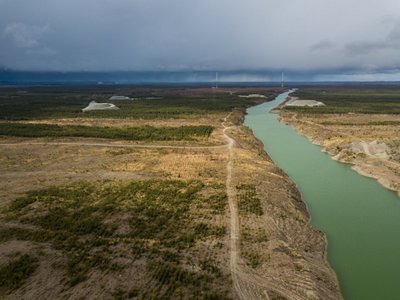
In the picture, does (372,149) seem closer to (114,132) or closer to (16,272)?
(114,132)

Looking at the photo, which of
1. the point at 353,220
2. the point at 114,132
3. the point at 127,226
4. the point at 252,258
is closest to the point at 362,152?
the point at 353,220

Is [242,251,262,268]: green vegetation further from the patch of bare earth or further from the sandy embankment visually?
the sandy embankment

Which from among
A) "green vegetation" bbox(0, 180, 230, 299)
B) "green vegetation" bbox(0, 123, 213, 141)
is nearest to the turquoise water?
"green vegetation" bbox(0, 180, 230, 299)

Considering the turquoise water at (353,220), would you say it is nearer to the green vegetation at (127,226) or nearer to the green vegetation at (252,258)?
the green vegetation at (252,258)

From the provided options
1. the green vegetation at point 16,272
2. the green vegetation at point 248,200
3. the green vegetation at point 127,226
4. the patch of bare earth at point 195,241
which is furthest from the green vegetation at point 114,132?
the green vegetation at point 16,272

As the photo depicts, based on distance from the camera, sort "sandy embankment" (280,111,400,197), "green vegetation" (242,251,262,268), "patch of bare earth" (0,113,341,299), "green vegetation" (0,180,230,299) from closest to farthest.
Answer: "patch of bare earth" (0,113,341,299), "green vegetation" (0,180,230,299), "green vegetation" (242,251,262,268), "sandy embankment" (280,111,400,197)

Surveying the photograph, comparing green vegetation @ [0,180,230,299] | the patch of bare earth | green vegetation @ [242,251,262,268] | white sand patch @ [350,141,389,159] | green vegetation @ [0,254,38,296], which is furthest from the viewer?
white sand patch @ [350,141,389,159]

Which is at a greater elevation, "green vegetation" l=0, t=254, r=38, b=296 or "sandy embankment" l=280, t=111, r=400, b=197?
"green vegetation" l=0, t=254, r=38, b=296

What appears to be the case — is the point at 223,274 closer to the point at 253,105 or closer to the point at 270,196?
the point at 270,196
